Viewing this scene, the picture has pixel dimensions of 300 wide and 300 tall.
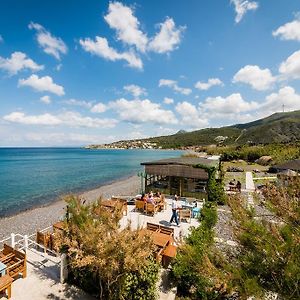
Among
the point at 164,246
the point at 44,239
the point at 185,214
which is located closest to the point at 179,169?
the point at 185,214


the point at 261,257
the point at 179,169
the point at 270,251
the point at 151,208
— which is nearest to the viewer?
the point at 270,251

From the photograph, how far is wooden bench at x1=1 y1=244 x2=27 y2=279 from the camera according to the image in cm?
812

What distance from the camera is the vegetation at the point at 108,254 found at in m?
5.96

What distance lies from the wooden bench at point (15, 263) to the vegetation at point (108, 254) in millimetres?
1701

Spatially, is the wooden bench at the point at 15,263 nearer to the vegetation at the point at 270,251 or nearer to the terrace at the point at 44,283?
the terrace at the point at 44,283

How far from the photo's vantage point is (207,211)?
1291 centimetres

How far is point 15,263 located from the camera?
8312mm

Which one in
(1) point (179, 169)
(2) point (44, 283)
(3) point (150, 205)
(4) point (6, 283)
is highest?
(1) point (179, 169)

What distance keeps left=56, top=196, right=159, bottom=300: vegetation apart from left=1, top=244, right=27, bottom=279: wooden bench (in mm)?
1701

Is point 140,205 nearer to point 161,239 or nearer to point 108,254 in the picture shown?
point 161,239

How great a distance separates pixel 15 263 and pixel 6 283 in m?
1.13

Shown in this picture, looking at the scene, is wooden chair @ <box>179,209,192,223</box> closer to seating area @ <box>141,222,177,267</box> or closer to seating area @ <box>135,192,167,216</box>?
seating area @ <box>135,192,167,216</box>

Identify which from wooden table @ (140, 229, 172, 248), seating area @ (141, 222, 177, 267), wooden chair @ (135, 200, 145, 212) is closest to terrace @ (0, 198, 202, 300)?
seating area @ (141, 222, 177, 267)

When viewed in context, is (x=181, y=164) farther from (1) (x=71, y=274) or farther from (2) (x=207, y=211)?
(1) (x=71, y=274)
